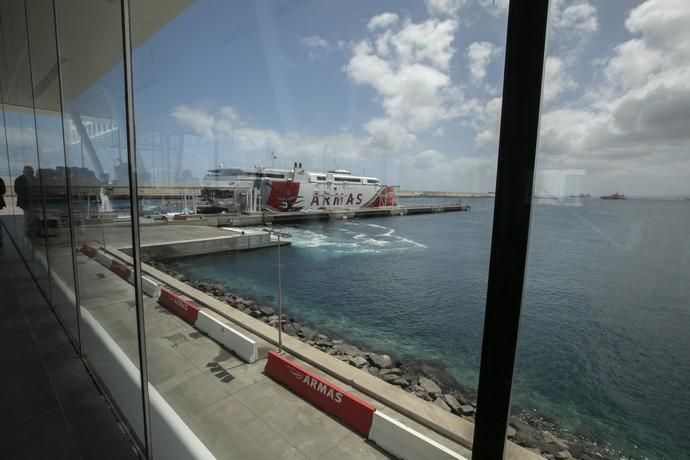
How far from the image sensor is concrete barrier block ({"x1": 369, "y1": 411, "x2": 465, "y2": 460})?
1.67 m

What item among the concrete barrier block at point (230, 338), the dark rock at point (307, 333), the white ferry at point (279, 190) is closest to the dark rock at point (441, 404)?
the concrete barrier block at point (230, 338)

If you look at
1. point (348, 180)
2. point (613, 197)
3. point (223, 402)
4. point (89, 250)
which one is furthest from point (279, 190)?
point (613, 197)

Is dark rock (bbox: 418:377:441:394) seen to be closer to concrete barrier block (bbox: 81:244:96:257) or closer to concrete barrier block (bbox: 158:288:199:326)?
concrete barrier block (bbox: 158:288:199:326)

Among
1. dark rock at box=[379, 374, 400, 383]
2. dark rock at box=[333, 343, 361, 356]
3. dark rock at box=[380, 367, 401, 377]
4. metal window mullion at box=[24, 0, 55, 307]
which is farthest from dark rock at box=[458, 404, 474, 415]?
metal window mullion at box=[24, 0, 55, 307]

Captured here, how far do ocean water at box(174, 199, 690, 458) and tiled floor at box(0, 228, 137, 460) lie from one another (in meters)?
1.57

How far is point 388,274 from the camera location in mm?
9492

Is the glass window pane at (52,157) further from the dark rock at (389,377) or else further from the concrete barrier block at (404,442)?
the dark rock at (389,377)

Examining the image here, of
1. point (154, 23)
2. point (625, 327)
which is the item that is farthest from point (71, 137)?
point (625, 327)

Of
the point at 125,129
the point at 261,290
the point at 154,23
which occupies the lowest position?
the point at 261,290

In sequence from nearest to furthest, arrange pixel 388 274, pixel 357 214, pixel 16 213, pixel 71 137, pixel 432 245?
pixel 71 137, pixel 16 213, pixel 388 274, pixel 432 245, pixel 357 214

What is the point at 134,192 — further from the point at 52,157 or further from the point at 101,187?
the point at 52,157

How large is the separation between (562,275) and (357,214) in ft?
77.8

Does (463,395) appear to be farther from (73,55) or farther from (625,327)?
(73,55)

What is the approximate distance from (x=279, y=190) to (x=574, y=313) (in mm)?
19667
